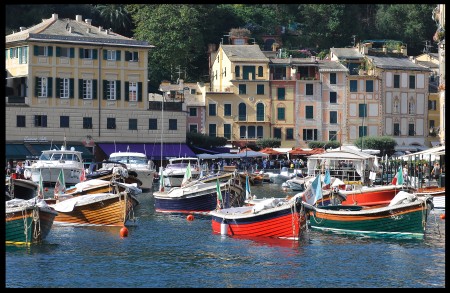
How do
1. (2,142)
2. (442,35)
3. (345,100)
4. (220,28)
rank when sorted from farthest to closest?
(220,28) < (345,100) < (442,35) < (2,142)

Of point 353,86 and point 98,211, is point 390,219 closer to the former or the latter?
point 98,211

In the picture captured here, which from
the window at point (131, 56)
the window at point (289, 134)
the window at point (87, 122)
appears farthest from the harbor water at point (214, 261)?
the window at point (289, 134)

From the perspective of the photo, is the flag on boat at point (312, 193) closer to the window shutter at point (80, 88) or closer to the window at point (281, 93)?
the window shutter at point (80, 88)

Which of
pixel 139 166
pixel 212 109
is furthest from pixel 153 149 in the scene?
pixel 212 109

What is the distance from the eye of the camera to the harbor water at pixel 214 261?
3347cm

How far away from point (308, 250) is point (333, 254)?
133cm

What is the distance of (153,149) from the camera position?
94500 mm

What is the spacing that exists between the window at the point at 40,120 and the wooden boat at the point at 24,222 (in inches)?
2019

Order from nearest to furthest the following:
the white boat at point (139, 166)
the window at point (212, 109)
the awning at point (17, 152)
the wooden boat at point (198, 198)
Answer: the wooden boat at point (198, 198) → the white boat at point (139, 166) → the awning at point (17, 152) → the window at point (212, 109)

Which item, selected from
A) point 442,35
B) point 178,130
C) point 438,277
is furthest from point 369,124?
point 438,277

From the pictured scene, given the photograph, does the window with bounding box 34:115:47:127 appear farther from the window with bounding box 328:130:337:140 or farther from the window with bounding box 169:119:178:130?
the window with bounding box 328:130:337:140

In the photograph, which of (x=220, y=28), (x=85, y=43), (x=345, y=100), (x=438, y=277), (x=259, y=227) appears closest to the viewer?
(x=438, y=277)

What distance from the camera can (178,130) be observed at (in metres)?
96.8

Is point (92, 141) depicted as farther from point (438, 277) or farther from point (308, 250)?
point (438, 277)
